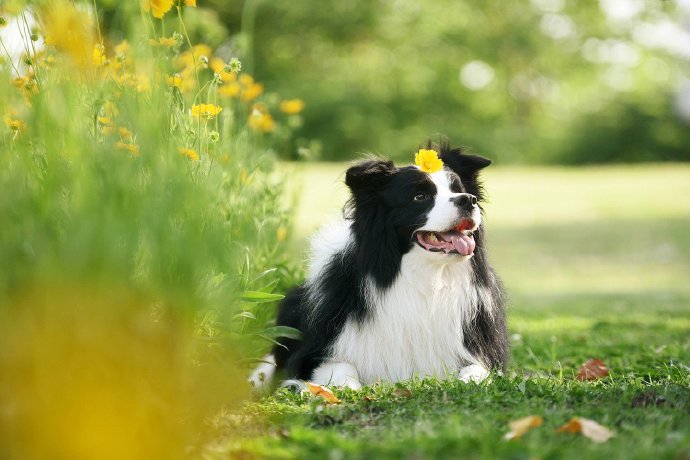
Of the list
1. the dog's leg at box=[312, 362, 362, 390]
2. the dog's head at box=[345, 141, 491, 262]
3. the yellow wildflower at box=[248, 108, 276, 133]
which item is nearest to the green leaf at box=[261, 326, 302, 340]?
the dog's leg at box=[312, 362, 362, 390]

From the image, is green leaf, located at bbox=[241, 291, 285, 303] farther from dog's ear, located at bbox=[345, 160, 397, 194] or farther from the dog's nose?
the dog's nose

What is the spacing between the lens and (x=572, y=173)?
21734 millimetres

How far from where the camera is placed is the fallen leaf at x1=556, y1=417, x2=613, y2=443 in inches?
111

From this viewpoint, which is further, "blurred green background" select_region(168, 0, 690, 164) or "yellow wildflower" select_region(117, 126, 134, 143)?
"blurred green background" select_region(168, 0, 690, 164)

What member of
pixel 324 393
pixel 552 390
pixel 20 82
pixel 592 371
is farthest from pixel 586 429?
pixel 20 82

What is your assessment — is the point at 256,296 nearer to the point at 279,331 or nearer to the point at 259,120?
the point at 279,331

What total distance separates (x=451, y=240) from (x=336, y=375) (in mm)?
829

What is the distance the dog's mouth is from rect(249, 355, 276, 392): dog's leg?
0.91m

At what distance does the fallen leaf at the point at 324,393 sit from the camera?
3.50 meters

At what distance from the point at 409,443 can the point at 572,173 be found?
1989 centimetres

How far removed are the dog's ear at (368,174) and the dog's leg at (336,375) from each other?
2.78ft

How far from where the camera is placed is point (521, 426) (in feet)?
9.29

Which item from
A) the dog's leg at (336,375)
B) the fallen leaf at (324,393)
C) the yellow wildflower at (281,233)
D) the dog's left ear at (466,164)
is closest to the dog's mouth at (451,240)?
the dog's left ear at (466,164)

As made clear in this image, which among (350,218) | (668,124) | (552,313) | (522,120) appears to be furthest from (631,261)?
(522,120)
